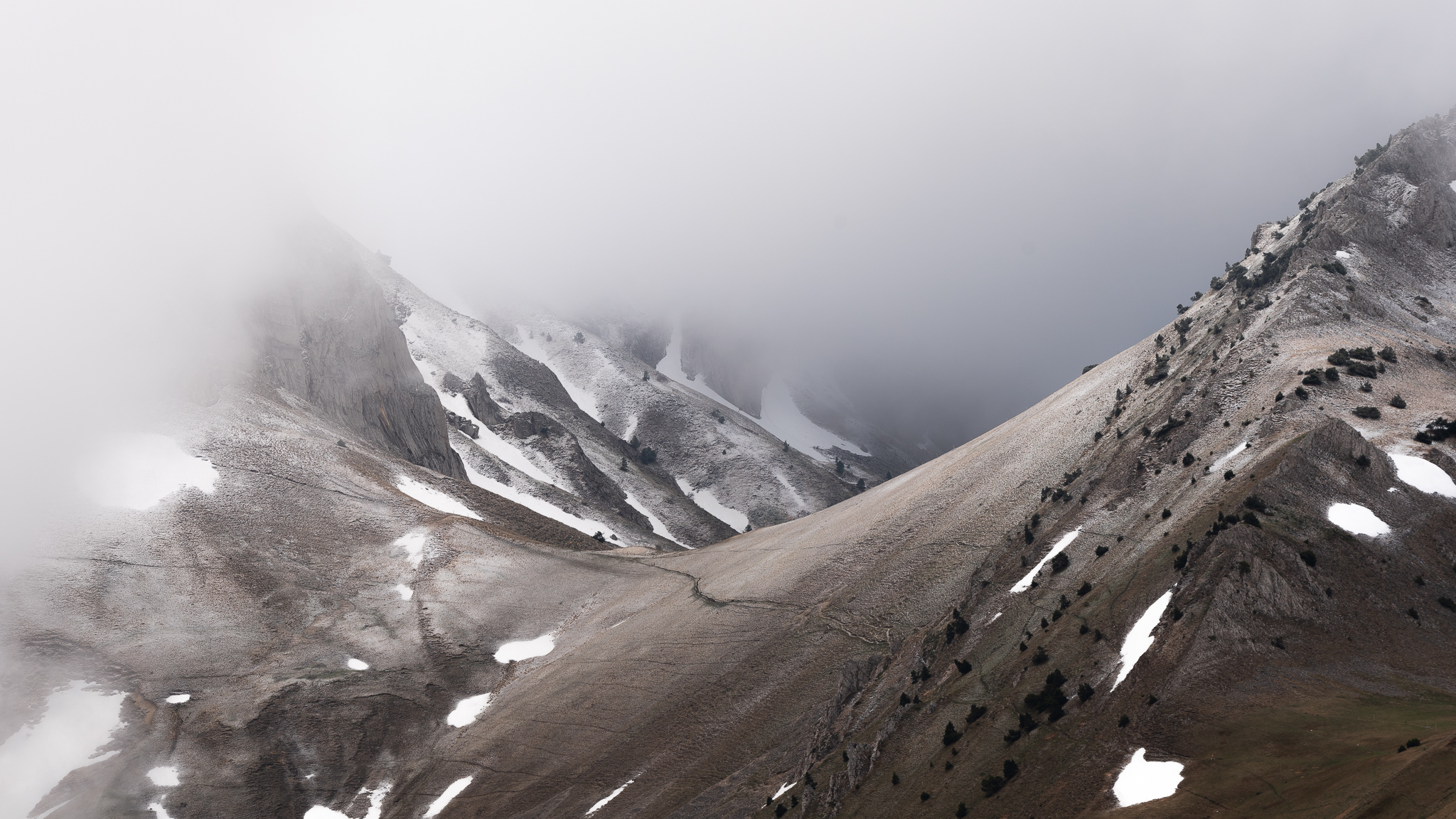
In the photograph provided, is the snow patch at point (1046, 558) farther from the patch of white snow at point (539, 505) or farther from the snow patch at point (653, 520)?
the snow patch at point (653, 520)

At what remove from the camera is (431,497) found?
7944cm

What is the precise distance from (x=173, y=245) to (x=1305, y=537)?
10645 cm

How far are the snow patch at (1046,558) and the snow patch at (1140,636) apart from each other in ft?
31.1

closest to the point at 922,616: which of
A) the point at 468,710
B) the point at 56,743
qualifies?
the point at 468,710

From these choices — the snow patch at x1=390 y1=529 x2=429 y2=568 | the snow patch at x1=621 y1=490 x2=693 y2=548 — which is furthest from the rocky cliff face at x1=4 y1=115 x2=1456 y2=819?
the snow patch at x1=621 y1=490 x2=693 y2=548

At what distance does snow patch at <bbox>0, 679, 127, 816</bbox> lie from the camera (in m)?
40.9

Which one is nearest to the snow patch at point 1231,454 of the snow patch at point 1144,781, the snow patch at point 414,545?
the snow patch at point 1144,781

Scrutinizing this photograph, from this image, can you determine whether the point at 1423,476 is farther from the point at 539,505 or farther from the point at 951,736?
the point at 539,505

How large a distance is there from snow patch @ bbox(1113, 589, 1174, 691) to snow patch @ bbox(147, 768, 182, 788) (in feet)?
144

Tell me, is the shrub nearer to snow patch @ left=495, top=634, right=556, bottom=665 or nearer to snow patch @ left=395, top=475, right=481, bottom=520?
snow patch @ left=495, top=634, right=556, bottom=665

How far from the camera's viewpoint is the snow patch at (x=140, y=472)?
2505 inches

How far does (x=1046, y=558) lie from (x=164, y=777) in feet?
142

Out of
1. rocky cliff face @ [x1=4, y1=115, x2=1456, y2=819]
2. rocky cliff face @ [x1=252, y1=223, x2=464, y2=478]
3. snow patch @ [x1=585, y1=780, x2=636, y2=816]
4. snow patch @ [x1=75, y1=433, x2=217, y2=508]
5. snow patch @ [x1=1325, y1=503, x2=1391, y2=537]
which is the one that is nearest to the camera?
rocky cliff face @ [x1=4, y1=115, x2=1456, y2=819]

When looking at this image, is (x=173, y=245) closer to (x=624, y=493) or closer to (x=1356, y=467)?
(x=624, y=493)
